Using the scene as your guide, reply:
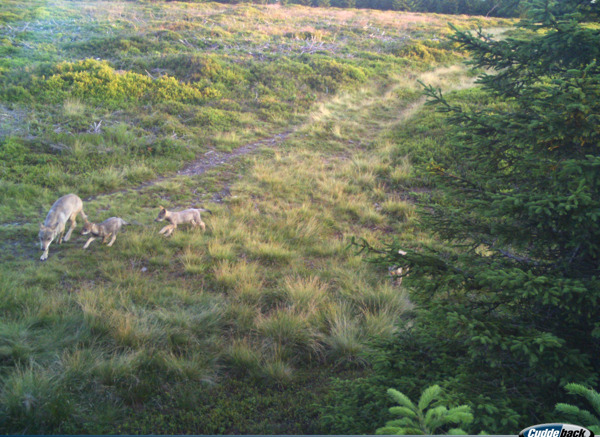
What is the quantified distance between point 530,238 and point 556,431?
129cm

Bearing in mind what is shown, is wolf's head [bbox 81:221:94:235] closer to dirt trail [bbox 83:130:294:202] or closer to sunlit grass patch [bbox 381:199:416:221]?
dirt trail [bbox 83:130:294:202]

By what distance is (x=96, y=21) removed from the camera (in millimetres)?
23156

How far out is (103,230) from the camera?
20.8 ft

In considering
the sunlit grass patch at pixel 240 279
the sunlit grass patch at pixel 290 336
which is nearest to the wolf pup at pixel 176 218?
the sunlit grass patch at pixel 240 279

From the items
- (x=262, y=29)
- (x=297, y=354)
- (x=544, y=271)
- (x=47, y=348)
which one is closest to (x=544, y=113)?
(x=544, y=271)

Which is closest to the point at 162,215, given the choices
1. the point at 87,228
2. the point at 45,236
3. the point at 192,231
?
the point at 192,231

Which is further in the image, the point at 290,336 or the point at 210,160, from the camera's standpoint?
the point at 210,160

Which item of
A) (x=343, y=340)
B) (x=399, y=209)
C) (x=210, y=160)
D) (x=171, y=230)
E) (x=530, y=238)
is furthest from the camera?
(x=210, y=160)

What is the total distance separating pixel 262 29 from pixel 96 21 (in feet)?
35.5

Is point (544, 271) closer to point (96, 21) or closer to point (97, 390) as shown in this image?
point (97, 390)

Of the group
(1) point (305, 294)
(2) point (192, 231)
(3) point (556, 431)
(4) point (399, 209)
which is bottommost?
(2) point (192, 231)

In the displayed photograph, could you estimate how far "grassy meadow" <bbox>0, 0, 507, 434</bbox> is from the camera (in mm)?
3305

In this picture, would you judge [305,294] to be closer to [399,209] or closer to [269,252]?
[269,252]

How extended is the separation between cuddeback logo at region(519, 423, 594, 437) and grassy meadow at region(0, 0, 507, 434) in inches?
50.9
